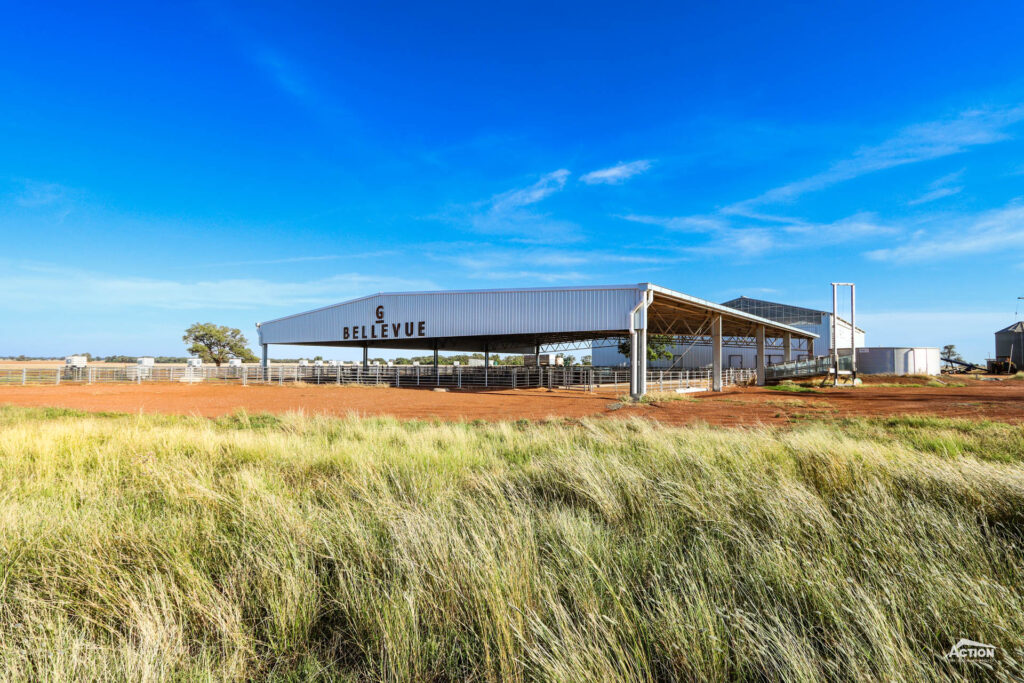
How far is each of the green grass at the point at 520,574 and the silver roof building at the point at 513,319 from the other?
19.5m

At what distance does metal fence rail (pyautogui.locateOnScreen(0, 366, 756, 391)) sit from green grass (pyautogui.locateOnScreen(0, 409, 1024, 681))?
25.9 meters

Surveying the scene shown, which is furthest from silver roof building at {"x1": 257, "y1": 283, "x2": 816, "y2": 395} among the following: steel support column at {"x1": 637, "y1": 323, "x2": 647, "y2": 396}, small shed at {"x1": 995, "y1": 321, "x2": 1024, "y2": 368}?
small shed at {"x1": 995, "y1": 321, "x2": 1024, "y2": 368}

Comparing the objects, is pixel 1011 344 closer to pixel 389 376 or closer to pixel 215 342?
pixel 389 376

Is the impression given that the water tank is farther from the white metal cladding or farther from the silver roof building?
the white metal cladding

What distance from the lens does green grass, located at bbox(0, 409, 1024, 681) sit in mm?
2320

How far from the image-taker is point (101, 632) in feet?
9.00

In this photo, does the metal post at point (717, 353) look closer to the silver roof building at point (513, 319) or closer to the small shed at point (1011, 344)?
the silver roof building at point (513, 319)

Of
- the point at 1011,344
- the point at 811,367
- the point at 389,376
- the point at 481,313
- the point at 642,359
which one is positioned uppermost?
the point at 481,313

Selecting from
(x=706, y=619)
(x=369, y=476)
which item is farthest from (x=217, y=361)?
(x=706, y=619)

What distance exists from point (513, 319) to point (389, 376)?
14.3 metres

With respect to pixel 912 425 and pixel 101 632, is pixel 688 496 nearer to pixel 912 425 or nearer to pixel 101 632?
pixel 101 632

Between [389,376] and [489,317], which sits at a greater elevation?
[489,317]

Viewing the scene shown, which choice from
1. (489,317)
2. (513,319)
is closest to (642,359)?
(513,319)

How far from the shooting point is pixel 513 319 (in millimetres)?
29453
